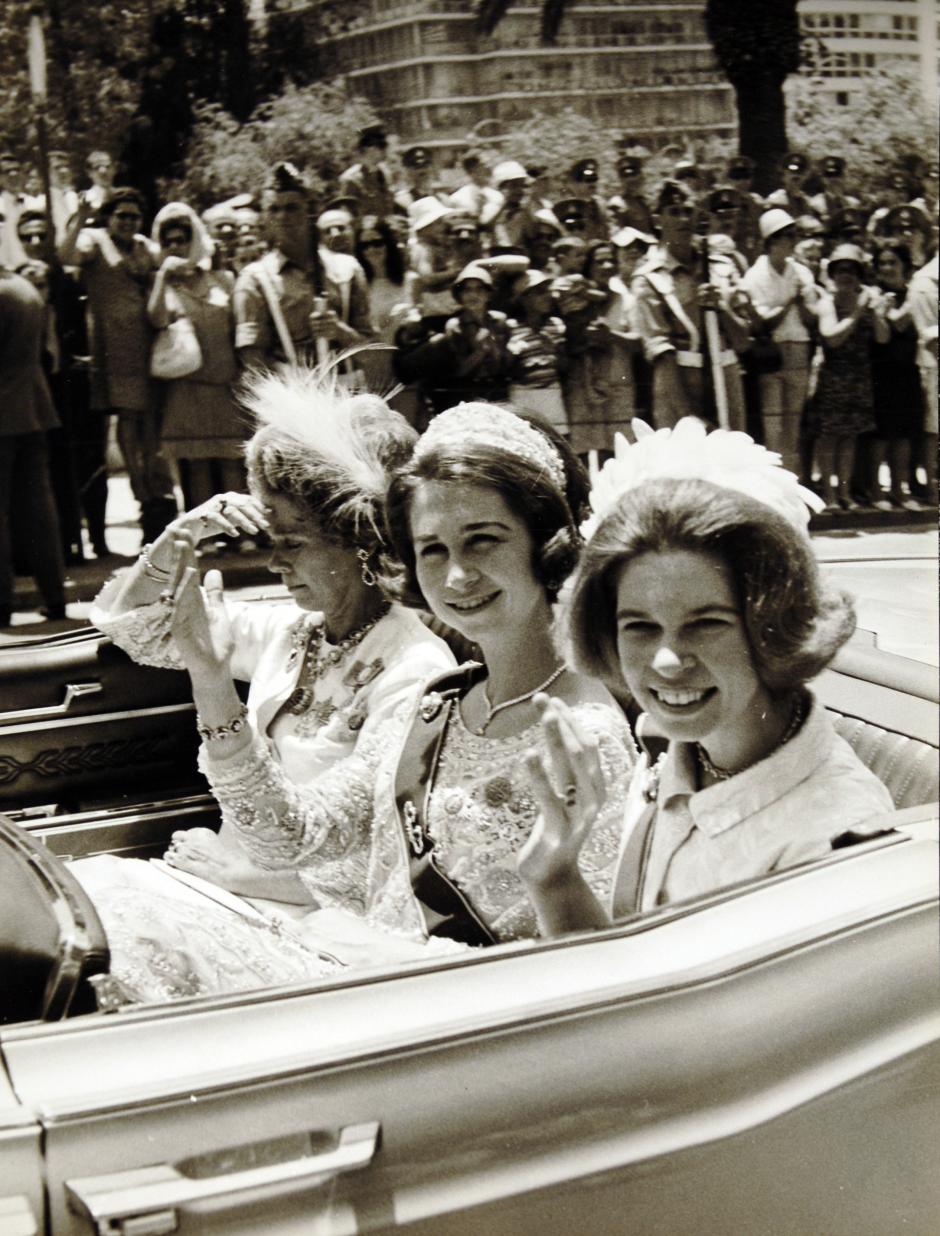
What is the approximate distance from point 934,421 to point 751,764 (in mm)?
445

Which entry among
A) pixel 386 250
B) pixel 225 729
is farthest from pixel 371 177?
pixel 225 729

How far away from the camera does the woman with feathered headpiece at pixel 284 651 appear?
1.68 meters

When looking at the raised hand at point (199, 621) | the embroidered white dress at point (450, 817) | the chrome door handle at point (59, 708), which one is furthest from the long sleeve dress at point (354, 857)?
the chrome door handle at point (59, 708)

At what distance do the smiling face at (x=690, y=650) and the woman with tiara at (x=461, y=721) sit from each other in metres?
0.10

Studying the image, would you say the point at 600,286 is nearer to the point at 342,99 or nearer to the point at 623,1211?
the point at 342,99

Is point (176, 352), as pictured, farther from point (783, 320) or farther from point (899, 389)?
point (899, 389)

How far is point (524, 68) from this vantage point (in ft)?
5.11

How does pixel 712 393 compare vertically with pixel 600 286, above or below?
below

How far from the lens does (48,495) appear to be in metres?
1.63

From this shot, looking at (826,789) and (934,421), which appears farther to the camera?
(934,421)

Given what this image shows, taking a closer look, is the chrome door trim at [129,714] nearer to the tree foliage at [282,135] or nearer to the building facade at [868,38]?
the tree foliage at [282,135]

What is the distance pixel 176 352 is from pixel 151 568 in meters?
0.26

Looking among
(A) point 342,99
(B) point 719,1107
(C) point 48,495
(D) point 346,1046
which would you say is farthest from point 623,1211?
(A) point 342,99

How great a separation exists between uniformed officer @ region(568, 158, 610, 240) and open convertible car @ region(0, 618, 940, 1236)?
642mm
